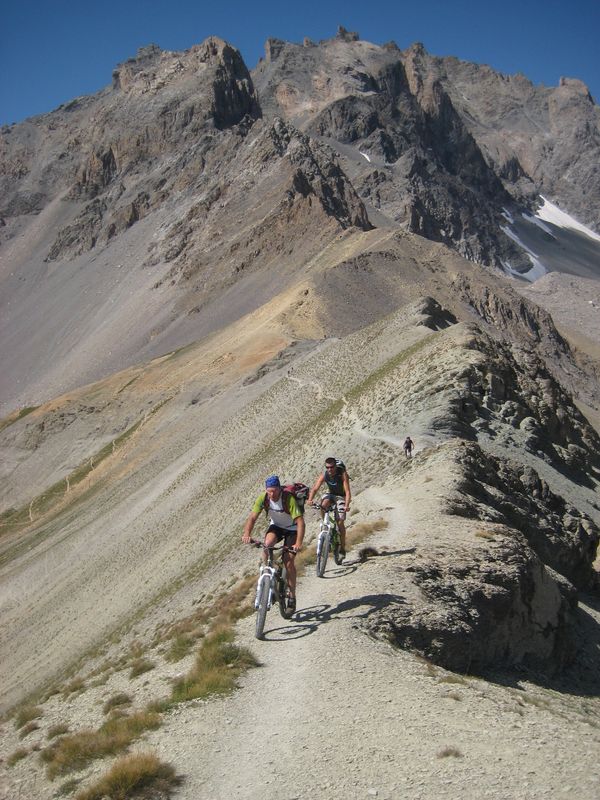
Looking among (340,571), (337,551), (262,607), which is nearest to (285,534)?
(262,607)

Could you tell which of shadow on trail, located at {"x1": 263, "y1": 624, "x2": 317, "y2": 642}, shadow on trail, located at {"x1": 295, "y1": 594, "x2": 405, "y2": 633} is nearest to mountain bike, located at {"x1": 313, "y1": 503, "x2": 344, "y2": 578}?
shadow on trail, located at {"x1": 295, "y1": 594, "x2": 405, "y2": 633}

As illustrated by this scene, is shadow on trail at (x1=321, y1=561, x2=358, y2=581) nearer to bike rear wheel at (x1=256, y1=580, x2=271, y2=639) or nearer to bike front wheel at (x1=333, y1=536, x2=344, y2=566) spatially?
bike front wheel at (x1=333, y1=536, x2=344, y2=566)

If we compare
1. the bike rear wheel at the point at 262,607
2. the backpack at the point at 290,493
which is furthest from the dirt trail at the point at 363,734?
the backpack at the point at 290,493

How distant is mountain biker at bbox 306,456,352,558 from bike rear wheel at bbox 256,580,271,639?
10.7 ft

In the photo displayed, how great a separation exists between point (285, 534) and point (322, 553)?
2593 mm

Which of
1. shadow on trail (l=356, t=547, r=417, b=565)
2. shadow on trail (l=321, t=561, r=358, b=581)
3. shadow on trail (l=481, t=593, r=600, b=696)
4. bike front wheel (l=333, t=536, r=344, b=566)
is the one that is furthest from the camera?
bike front wheel (l=333, t=536, r=344, b=566)

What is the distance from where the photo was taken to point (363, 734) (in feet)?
26.6

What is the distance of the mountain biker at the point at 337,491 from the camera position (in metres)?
14.3

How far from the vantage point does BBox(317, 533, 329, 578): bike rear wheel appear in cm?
1382

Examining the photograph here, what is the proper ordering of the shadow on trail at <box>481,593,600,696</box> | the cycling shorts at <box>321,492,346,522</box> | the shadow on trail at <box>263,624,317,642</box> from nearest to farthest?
the shadow on trail at <box>263,624,317,642</box>
the shadow on trail at <box>481,593,600,696</box>
the cycling shorts at <box>321,492,346,522</box>

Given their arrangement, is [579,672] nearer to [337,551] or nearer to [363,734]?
[337,551]

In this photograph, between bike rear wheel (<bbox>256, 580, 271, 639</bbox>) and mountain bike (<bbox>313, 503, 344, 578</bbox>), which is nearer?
bike rear wheel (<bbox>256, 580, 271, 639</bbox>)

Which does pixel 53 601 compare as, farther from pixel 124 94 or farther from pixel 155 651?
pixel 124 94

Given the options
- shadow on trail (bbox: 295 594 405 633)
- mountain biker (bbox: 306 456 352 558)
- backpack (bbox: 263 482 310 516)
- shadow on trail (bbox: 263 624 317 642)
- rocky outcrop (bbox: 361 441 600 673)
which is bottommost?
rocky outcrop (bbox: 361 441 600 673)
